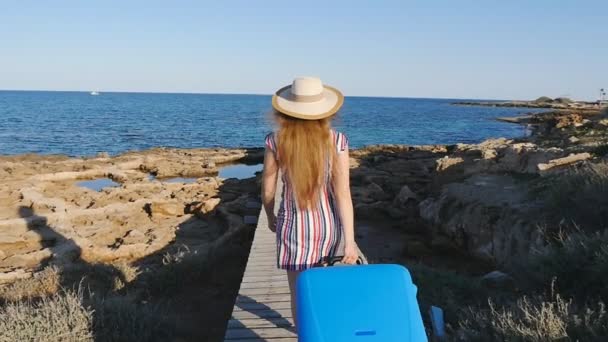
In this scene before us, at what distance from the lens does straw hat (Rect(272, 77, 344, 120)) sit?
287 cm

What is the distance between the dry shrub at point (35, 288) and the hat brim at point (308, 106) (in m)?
5.51

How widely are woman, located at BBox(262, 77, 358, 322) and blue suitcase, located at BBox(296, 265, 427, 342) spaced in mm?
536

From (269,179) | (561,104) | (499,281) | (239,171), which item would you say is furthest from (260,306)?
(561,104)

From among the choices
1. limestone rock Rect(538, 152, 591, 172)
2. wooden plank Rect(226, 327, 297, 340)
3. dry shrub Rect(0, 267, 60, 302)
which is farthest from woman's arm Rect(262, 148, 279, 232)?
limestone rock Rect(538, 152, 591, 172)

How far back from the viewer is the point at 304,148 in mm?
2854

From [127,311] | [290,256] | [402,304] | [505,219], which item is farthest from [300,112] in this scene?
[505,219]

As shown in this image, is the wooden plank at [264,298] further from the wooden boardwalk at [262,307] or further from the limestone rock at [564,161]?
the limestone rock at [564,161]

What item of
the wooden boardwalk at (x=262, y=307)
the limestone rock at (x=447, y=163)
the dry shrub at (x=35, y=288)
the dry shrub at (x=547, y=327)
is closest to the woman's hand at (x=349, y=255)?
the dry shrub at (x=547, y=327)

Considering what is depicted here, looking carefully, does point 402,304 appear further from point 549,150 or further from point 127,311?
point 549,150

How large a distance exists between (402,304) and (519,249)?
697 centimetres

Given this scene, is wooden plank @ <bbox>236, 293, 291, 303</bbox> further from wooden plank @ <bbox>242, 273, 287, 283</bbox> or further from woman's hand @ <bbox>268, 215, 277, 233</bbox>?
woman's hand @ <bbox>268, 215, 277, 233</bbox>

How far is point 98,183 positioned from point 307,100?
59.6 ft

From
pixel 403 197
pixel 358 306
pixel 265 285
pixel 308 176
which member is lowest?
pixel 403 197

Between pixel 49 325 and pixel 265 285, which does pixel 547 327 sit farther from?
pixel 49 325
